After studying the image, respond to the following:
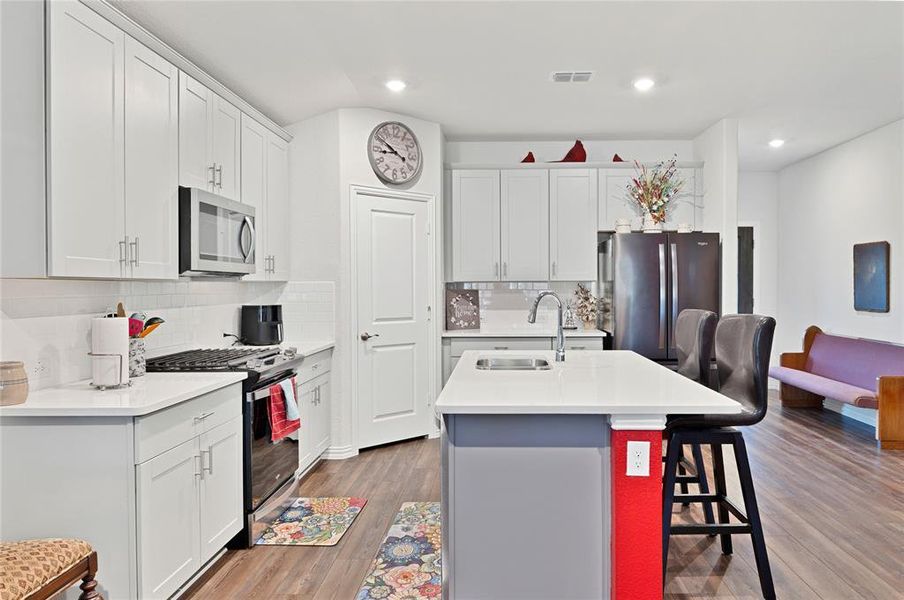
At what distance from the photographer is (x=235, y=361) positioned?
3062mm

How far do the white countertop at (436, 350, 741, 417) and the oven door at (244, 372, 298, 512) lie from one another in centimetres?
104

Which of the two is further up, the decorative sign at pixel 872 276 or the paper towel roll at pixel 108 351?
the decorative sign at pixel 872 276

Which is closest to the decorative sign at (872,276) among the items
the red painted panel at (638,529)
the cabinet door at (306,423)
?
the red painted panel at (638,529)

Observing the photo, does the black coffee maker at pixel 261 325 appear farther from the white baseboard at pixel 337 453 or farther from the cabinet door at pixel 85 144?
the cabinet door at pixel 85 144

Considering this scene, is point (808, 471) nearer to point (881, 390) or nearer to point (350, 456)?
point (881, 390)

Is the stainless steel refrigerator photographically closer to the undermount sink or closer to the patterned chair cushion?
the undermount sink

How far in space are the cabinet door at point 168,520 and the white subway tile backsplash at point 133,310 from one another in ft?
2.29

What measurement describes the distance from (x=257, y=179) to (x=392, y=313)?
1.43 m

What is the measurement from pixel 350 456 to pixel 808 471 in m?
3.26

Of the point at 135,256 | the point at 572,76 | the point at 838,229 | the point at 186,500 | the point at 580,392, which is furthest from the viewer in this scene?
the point at 838,229

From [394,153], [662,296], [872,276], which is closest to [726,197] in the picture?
[662,296]

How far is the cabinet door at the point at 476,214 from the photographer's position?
5363mm

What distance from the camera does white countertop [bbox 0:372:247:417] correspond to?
2.04 metres

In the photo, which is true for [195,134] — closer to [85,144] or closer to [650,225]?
[85,144]
